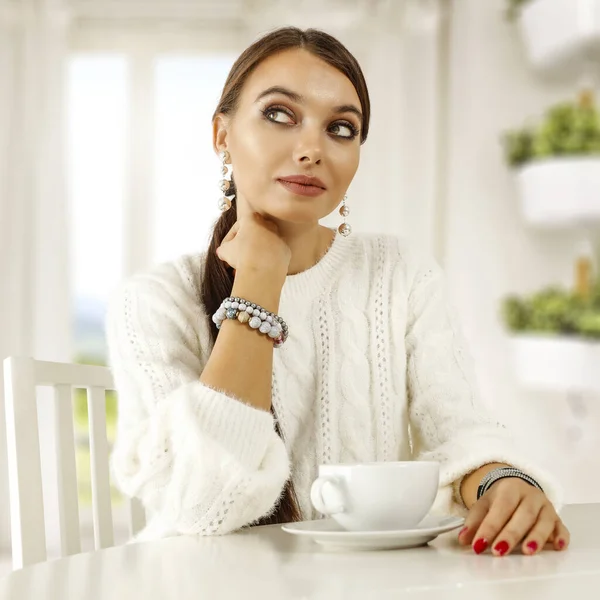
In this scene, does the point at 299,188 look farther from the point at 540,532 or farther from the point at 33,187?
the point at 33,187

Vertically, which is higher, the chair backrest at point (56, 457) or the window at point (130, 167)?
the window at point (130, 167)

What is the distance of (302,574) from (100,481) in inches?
20.0

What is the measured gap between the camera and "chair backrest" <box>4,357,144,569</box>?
2.99 ft

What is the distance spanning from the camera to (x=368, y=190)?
3359mm

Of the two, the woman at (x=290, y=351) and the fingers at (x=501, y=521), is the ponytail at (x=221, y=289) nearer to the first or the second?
the woman at (x=290, y=351)

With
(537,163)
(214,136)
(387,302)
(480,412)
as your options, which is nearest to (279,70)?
(214,136)

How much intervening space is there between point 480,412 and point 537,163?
1788 millimetres

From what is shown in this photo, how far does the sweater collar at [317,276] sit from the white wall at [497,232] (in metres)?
1.93

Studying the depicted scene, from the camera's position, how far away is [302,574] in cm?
64

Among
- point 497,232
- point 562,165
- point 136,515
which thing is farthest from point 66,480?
point 497,232

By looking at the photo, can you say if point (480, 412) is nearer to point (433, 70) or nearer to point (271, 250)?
point (271, 250)

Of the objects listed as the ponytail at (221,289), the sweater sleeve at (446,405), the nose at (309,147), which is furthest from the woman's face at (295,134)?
the sweater sleeve at (446,405)

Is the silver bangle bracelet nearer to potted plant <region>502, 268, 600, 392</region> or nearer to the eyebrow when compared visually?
the eyebrow

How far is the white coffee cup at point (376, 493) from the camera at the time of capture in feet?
2.37
